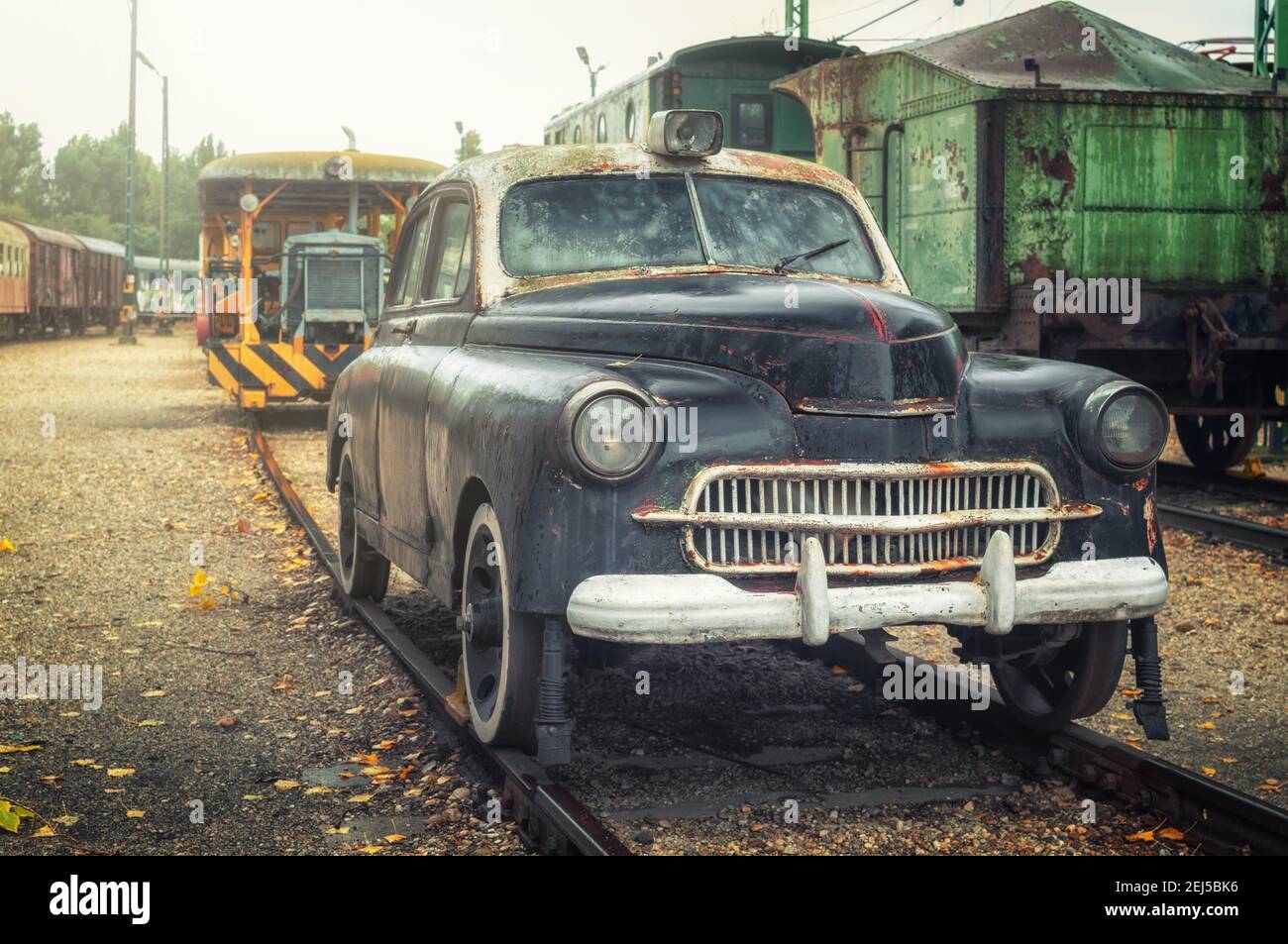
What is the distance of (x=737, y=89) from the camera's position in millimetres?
14742

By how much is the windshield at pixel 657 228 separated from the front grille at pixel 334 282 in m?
12.6

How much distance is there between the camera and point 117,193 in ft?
463

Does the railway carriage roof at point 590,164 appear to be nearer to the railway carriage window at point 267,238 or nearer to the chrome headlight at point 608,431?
the chrome headlight at point 608,431

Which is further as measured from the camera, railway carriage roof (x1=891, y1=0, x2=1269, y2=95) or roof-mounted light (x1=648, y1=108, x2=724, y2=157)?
railway carriage roof (x1=891, y1=0, x2=1269, y2=95)

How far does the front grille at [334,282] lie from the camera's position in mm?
17719

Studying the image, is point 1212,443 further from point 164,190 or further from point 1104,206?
point 164,190

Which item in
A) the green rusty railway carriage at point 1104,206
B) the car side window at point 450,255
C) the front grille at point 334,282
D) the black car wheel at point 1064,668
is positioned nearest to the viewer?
the black car wheel at point 1064,668

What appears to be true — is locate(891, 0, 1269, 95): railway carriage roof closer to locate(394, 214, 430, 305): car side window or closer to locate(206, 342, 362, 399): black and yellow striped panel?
locate(394, 214, 430, 305): car side window

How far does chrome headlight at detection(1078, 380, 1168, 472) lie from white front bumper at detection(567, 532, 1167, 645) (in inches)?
14.2

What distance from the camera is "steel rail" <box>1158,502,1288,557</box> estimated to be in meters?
9.09

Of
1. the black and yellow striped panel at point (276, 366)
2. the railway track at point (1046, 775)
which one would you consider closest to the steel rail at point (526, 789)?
the railway track at point (1046, 775)

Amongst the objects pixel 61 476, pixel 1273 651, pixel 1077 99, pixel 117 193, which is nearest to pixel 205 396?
pixel 61 476

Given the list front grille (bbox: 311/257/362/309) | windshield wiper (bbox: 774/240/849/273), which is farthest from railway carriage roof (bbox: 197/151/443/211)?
windshield wiper (bbox: 774/240/849/273)

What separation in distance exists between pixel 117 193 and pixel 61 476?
13815 centimetres
